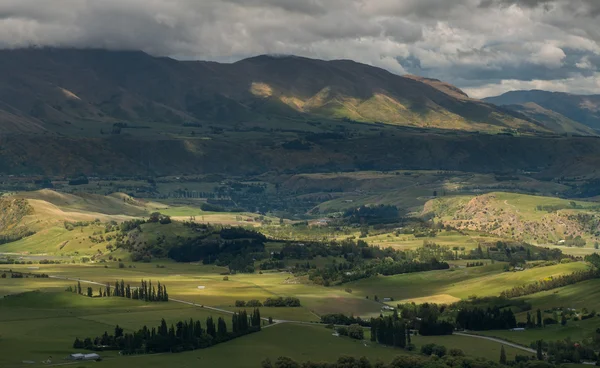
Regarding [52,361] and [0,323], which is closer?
[52,361]

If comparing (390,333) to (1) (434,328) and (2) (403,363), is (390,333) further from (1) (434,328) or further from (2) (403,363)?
(2) (403,363)

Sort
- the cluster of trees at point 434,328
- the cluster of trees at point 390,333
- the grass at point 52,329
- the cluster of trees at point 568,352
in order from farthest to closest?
the cluster of trees at point 434,328 < the cluster of trees at point 390,333 < the cluster of trees at point 568,352 < the grass at point 52,329

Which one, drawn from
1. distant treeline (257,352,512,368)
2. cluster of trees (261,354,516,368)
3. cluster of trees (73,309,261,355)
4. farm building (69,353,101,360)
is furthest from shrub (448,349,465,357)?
farm building (69,353,101,360)

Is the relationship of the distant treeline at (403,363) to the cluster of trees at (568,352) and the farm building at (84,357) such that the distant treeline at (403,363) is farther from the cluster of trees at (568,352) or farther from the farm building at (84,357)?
the farm building at (84,357)

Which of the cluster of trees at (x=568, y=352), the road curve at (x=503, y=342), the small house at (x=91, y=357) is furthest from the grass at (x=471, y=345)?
the small house at (x=91, y=357)

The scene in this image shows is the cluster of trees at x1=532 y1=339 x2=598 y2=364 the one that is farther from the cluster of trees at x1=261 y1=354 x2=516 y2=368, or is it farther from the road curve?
the cluster of trees at x1=261 y1=354 x2=516 y2=368

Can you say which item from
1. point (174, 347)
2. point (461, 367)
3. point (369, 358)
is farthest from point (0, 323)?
point (461, 367)

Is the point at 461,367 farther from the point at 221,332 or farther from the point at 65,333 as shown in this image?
the point at 65,333

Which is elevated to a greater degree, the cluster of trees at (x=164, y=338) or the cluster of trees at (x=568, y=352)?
the cluster of trees at (x=164, y=338)
